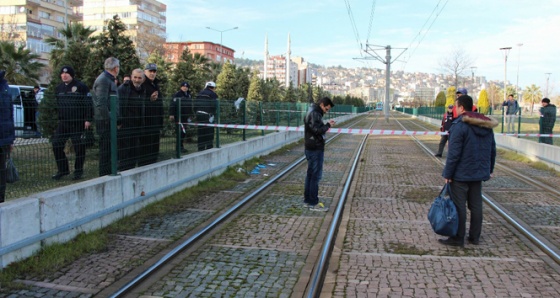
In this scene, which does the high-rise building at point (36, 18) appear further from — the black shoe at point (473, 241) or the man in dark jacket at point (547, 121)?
the black shoe at point (473, 241)

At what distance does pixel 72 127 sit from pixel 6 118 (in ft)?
3.33

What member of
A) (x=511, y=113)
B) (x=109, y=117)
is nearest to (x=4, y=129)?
(x=109, y=117)

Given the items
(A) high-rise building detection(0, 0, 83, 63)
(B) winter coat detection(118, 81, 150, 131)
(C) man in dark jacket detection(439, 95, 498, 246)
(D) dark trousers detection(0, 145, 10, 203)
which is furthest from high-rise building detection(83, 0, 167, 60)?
(C) man in dark jacket detection(439, 95, 498, 246)

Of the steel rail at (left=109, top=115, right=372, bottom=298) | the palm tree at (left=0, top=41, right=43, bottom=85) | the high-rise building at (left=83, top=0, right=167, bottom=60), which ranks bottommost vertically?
the steel rail at (left=109, top=115, right=372, bottom=298)

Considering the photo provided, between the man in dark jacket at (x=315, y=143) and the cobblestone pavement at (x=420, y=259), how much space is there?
0.68 m

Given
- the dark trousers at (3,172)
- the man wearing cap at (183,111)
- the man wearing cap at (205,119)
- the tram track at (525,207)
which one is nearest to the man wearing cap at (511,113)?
the tram track at (525,207)

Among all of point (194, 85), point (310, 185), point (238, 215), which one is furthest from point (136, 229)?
point (194, 85)

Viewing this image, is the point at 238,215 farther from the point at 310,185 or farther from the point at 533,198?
the point at 533,198

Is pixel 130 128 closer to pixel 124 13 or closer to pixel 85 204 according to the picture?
pixel 85 204

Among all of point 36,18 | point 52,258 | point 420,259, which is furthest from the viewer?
point 36,18

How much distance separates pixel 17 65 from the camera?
2712cm

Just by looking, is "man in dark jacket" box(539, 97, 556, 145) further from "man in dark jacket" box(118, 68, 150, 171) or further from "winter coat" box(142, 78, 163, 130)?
"man in dark jacket" box(118, 68, 150, 171)

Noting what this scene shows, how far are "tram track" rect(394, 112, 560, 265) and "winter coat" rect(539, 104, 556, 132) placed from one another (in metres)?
3.26

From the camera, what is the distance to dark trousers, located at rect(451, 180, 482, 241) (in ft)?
19.7
